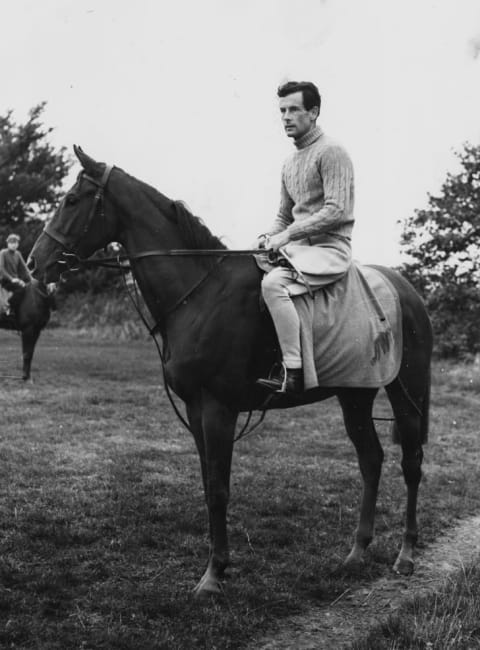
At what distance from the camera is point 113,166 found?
176 inches

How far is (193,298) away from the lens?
440 cm

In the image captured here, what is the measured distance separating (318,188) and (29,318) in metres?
9.76

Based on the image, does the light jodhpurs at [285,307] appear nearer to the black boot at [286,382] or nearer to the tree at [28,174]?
the black boot at [286,382]

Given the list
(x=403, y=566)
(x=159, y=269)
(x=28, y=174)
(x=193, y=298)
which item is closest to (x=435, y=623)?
(x=403, y=566)

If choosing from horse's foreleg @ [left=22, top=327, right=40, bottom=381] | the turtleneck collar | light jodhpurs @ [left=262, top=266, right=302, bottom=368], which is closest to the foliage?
light jodhpurs @ [left=262, top=266, right=302, bottom=368]

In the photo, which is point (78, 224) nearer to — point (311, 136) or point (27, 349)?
point (311, 136)

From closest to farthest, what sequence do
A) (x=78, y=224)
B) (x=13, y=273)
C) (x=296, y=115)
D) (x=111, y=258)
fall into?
1. (x=78, y=224)
2. (x=111, y=258)
3. (x=296, y=115)
4. (x=13, y=273)

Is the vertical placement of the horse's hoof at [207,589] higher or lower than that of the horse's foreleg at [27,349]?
lower

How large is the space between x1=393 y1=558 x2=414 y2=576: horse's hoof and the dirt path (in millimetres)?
51

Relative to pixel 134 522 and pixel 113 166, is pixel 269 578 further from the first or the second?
pixel 113 166

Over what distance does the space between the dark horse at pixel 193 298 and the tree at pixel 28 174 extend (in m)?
27.7

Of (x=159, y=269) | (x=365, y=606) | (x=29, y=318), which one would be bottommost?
(x=365, y=606)

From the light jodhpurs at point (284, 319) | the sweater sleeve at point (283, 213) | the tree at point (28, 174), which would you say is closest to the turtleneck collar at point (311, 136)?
the sweater sleeve at point (283, 213)

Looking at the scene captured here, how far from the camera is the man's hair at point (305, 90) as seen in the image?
450 cm
